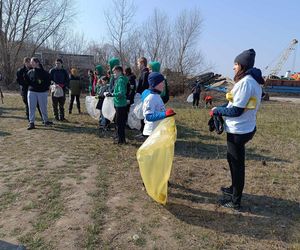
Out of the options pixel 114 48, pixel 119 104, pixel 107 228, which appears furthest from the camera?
pixel 114 48

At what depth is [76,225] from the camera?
351 cm

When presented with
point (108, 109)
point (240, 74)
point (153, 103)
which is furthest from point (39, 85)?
point (240, 74)

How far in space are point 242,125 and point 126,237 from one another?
69.0 inches

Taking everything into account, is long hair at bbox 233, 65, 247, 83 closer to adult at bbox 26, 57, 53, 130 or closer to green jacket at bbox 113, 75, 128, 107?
green jacket at bbox 113, 75, 128, 107

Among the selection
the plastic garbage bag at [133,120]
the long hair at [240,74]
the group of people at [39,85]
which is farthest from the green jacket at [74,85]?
the long hair at [240,74]

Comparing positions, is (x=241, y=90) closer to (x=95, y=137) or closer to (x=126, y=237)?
(x=126, y=237)

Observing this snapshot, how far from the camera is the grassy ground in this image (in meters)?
3.33

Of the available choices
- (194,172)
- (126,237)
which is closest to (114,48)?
(194,172)

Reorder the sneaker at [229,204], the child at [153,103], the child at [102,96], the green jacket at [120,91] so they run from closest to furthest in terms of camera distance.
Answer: the sneaker at [229,204], the child at [153,103], the green jacket at [120,91], the child at [102,96]

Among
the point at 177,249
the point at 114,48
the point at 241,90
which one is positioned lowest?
the point at 177,249

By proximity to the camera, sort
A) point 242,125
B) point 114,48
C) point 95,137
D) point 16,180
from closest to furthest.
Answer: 1. point 242,125
2. point 16,180
3. point 95,137
4. point 114,48

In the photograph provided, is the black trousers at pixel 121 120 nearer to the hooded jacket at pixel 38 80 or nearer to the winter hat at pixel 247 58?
the hooded jacket at pixel 38 80

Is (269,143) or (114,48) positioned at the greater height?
(114,48)

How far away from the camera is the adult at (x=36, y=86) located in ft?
26.4
